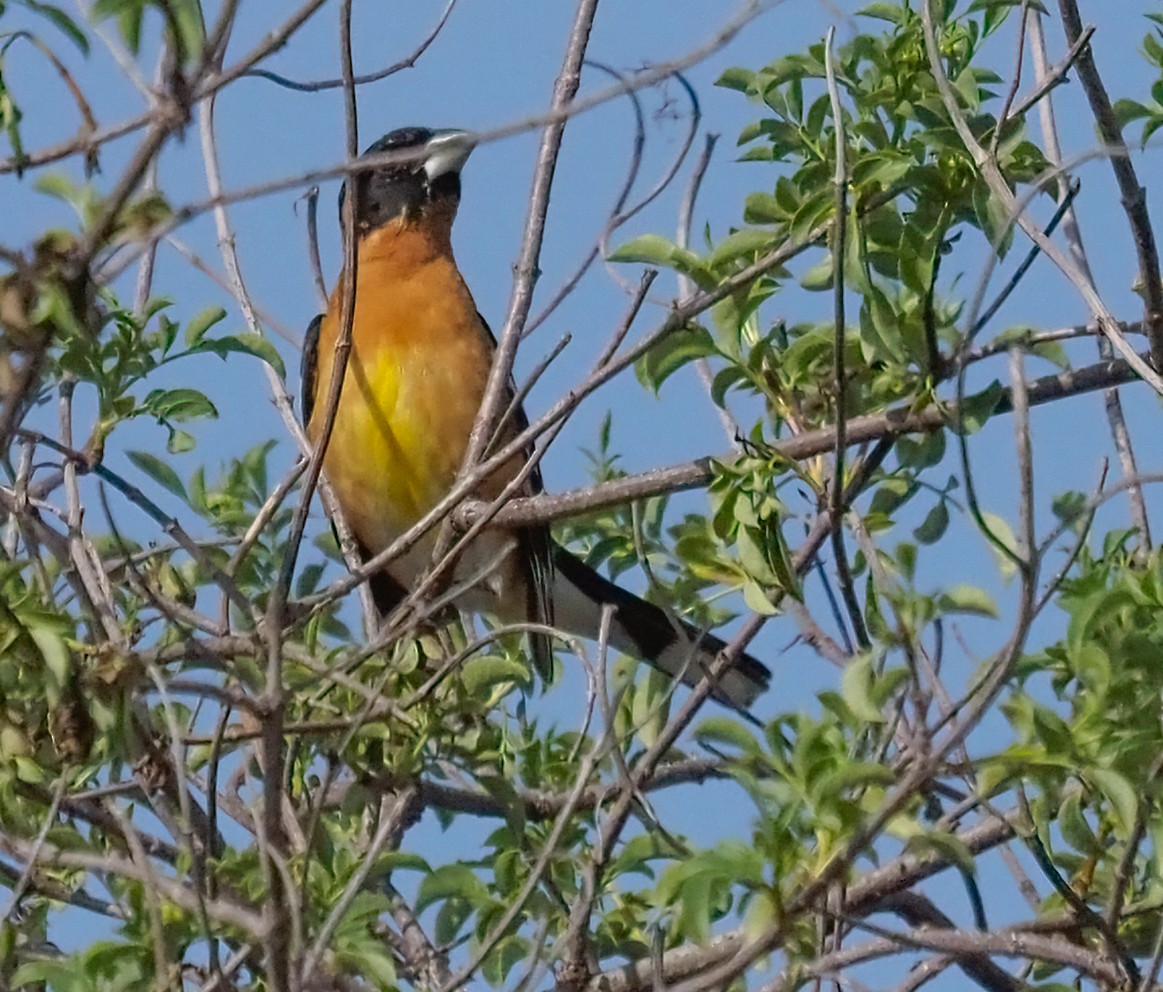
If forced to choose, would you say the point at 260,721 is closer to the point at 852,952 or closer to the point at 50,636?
the point at 50,636

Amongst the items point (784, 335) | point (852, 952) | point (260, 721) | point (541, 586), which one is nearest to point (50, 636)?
point (260, 721)

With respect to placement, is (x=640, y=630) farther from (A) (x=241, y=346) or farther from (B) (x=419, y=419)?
(A) (x=241, y=346)

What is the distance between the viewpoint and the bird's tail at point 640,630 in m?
3.30

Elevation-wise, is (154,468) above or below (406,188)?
below

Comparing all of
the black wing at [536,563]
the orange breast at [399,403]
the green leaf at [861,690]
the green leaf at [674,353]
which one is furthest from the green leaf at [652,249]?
the orange breast at [399,403]

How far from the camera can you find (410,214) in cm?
453

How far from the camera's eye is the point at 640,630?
3.58m

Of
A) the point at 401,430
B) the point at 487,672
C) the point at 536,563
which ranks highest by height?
the point at 401,430

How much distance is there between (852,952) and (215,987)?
2.17 ft

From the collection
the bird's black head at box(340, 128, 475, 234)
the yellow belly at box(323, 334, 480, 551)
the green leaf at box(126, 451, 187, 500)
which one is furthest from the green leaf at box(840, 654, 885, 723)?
the bird's black head at box(340, 128, 475, 234)

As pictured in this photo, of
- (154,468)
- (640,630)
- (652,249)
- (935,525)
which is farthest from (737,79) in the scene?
(640,630)

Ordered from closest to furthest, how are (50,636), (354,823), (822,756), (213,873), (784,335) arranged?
1. (822,756)
2. (50,636)
3. (213,873)
4. (784,335)
5. (354,823)

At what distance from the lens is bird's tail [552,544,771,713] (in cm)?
330

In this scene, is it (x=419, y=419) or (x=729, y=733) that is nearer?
(x=729, y=733)
